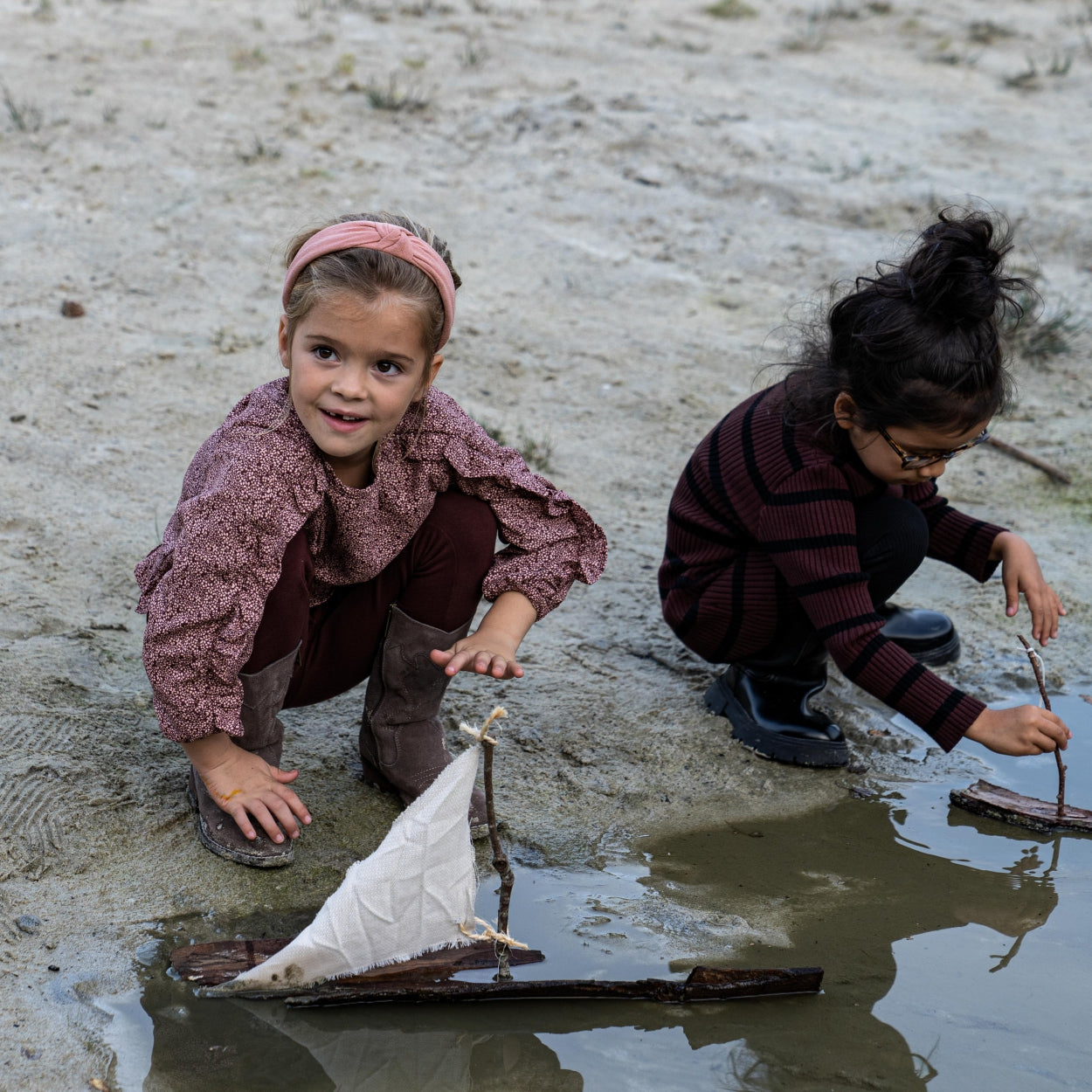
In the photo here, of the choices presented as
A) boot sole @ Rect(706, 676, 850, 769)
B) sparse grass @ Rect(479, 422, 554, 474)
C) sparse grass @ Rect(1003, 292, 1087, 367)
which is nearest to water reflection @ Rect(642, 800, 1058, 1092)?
boot sole @ Rect(706, 676, 850, 769)

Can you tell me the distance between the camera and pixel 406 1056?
71.6 inches

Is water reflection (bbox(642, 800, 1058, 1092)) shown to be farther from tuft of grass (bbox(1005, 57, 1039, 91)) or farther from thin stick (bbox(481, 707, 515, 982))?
tuft of grass (bbox(1005, 57, 1039, 91))

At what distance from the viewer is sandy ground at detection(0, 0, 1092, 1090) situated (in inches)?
91.4

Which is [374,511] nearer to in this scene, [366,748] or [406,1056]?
[366,748]

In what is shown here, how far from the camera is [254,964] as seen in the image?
74.0 inches

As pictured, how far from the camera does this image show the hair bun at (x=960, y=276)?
2301mm

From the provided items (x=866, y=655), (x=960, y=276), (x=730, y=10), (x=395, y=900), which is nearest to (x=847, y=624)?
(x=866, y=655)

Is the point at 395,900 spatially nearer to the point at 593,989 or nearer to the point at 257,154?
the point at 593,989

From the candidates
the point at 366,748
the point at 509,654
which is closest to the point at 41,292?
the point at 366,748

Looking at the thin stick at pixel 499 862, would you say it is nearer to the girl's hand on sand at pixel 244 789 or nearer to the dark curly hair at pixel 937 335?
the girl's hand on sand at pixel 244 789

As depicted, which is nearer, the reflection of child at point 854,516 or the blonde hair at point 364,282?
the blonde hair at point 364,282

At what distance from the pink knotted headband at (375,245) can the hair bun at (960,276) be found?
933 mm

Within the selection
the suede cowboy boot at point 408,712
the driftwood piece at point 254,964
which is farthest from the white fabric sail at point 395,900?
the suede cowboy boot at point 408,712

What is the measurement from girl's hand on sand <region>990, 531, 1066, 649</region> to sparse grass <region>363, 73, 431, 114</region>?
4.46 metres
